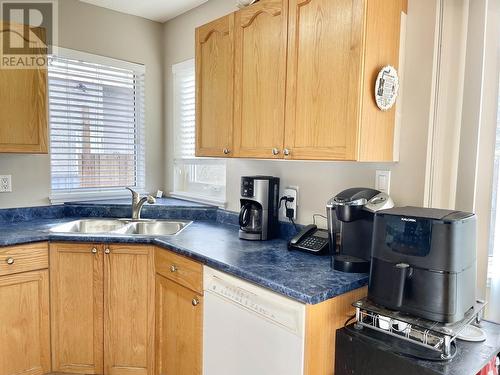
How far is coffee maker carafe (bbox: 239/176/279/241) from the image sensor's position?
2113 mm

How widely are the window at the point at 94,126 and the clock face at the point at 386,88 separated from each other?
218 centimetres

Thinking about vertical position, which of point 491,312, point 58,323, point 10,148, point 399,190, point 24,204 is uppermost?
point 10,148

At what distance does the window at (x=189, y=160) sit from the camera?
2.87 meters

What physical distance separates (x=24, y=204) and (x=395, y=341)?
249 cm

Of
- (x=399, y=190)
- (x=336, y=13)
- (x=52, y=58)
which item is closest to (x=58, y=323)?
(x=52, y=58)

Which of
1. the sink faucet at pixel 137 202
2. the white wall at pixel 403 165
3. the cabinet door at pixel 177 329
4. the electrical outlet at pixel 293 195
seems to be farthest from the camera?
the sink faucet at pixel 137 202

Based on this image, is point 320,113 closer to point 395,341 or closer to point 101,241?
point 395,341

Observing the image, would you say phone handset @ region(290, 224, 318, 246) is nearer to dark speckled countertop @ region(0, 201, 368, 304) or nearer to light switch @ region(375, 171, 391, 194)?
dark speckled countertop @ region(0, 201, 368, 304)

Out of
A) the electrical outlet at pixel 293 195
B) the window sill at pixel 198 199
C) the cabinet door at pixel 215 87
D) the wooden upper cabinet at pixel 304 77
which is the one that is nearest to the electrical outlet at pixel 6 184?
the window sill at pixel 198 199

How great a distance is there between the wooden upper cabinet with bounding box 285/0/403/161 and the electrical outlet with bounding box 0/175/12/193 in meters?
1.95

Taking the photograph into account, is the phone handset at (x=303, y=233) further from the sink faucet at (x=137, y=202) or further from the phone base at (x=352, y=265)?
the sink faucet at (x=137, y=202)

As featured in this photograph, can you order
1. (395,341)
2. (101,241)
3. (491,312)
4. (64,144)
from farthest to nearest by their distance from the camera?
(64,144)
(101,241)
(491,312)
(395,341)

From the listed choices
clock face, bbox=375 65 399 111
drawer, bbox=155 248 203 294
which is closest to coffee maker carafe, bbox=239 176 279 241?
drawer, bbox=155 248 203 294

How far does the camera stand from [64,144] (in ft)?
9.23
